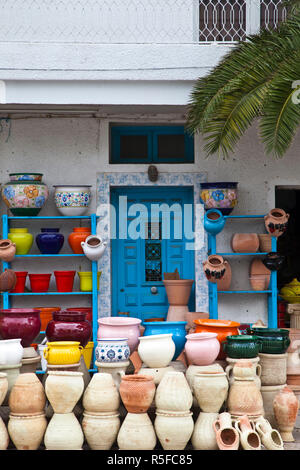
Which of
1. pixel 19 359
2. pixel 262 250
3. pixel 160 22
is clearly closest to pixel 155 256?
pixel 262 250

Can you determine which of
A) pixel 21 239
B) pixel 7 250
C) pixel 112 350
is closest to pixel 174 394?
pixel 112 350

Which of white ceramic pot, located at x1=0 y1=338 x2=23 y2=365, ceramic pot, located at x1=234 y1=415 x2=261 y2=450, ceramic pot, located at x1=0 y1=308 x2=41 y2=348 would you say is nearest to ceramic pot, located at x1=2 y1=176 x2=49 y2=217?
ceramic pot, located at x1=0 y1=308 x2=41 y2=348

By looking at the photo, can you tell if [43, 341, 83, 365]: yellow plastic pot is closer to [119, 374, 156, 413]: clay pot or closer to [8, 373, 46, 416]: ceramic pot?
[8, 373, 46, 416]: ceramic pot

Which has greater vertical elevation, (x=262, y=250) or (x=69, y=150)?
(x=69, y=150)

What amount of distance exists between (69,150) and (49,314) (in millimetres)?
1807

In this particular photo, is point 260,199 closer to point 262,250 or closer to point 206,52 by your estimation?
point 262,250

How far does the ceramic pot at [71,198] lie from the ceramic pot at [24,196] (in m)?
0.16

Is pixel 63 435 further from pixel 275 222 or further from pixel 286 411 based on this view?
pixel 275 222

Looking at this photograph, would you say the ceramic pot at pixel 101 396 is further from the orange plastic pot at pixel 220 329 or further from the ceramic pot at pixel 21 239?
the ceramic pot at pixel 21 239

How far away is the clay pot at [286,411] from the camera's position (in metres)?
4.87

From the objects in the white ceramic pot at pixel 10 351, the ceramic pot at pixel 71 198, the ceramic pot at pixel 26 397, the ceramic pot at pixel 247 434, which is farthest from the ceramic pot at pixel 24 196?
the ceramic pot at pixel 247 434

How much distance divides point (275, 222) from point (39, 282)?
256 cm

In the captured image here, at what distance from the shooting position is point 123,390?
4.55 meters

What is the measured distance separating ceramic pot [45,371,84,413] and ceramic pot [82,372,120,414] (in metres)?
0.09
